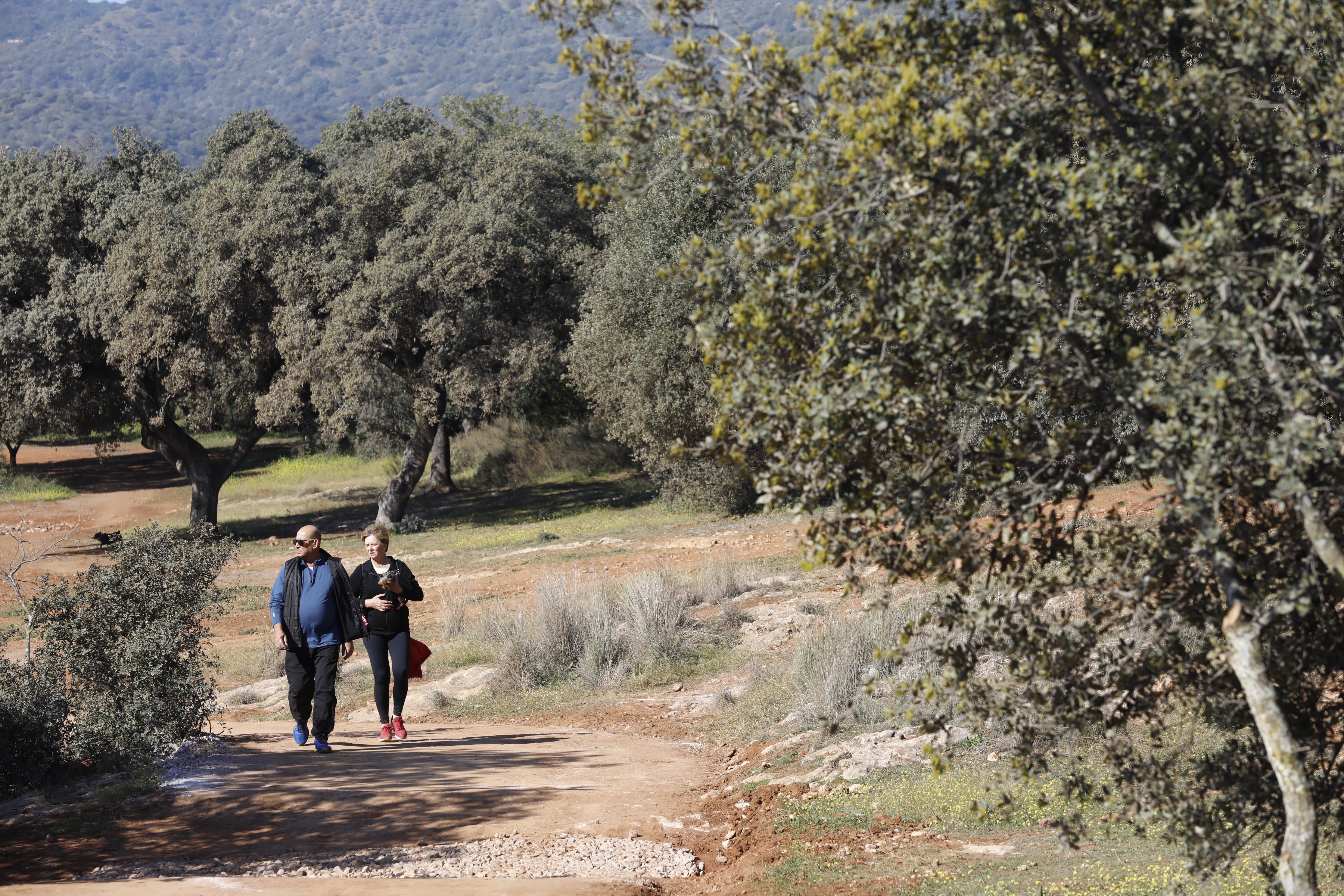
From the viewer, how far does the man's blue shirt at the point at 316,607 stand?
27.2 ft

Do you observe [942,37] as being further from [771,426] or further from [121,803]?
[121,803]

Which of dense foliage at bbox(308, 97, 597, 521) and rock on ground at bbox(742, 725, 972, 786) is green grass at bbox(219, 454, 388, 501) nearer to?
dense foliage at bbox(308, 97, 597, 521)

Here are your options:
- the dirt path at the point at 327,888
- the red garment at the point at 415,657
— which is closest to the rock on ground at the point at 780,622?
the red garment at the point at 415,657

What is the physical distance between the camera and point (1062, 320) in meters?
3.68

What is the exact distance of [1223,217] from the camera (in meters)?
3.67

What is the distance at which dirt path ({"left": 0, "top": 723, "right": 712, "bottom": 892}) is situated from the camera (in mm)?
6520

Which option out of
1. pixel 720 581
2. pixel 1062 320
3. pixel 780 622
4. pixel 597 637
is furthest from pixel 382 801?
pixel 720 581

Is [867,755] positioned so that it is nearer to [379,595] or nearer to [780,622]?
[379,595]

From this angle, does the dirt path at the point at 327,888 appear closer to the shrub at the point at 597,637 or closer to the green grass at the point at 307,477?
the shrub at the point at 597,637

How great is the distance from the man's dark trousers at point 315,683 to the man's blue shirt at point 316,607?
77mm

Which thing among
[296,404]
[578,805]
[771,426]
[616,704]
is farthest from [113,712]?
[296,404]

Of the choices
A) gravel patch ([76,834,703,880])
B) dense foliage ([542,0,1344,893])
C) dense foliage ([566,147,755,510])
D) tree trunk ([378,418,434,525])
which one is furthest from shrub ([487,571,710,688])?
tree trunk ([378,418,434,525])

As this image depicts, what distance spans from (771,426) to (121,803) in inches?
215

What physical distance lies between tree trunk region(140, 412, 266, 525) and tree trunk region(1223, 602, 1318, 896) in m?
25.6
